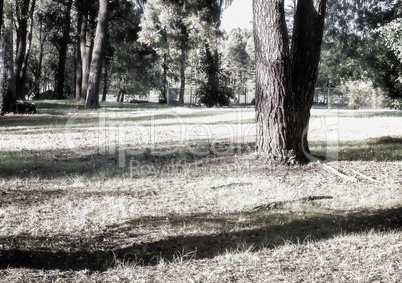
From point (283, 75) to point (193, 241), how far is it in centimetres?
384

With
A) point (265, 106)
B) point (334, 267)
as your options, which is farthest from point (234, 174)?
point (334, 267)

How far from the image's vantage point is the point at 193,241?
4.35 m

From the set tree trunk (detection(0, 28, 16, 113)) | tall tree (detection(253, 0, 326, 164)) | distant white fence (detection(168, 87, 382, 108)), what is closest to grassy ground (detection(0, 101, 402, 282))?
tall tree (detection(253, 0, 326, 164))

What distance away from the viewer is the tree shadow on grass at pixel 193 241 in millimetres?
3736

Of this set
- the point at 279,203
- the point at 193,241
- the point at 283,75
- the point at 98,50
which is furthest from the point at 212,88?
the point at 193,241

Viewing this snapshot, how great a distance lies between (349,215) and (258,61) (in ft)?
10.8

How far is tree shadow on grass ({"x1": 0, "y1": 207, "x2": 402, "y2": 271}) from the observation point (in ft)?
12.3

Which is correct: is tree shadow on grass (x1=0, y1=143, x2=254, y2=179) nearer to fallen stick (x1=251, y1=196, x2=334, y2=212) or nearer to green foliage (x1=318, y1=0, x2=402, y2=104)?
fallen stick (x1=251, y1=196, x2=334, y2=212)

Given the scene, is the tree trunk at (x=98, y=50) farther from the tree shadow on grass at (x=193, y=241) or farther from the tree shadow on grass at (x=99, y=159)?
the tree shadow on grass at (x=193, y=241)

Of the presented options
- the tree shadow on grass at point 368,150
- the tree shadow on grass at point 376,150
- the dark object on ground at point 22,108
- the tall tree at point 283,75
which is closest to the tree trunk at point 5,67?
the dark object on ground at point 22,108

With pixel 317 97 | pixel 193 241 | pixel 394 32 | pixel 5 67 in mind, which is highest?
pixel 394 32

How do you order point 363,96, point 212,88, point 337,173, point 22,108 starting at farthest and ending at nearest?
point 363,96 < point 212,88 < point 22,108 < point 337,173

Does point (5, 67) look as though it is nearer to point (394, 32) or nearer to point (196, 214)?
point (196, 214)

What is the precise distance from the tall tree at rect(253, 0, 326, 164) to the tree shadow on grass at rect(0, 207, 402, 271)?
7.48 feet
